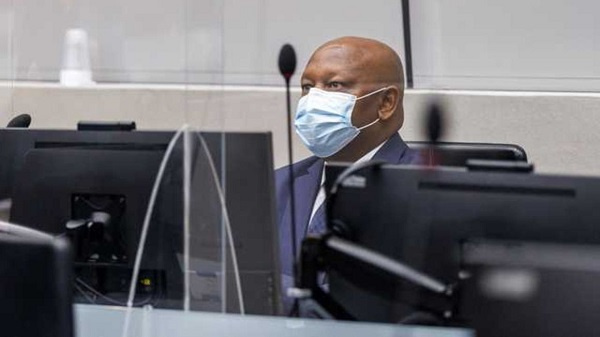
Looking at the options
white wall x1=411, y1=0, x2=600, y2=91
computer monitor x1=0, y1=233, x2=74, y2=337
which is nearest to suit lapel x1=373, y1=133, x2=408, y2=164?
computer monitor x1=0, y1=233, x2=74, y2=337

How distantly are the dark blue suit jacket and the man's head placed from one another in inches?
2.3

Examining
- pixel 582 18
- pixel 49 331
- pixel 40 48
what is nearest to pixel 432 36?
pixel 582 18

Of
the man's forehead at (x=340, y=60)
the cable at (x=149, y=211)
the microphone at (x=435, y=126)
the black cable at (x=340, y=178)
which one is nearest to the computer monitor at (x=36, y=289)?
the black cable at (x=340, y=178)

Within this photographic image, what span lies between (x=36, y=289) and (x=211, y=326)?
0.48 meters

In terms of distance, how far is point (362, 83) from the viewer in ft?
7.55

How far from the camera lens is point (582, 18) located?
362 cm

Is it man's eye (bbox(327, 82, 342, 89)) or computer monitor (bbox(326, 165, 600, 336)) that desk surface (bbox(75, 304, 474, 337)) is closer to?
computer monitor (bbox(326, 165, 600, 336))

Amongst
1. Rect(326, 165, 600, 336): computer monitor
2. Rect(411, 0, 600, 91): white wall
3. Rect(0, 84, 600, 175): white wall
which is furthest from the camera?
Rect(411, 0, 600, 91): white wall

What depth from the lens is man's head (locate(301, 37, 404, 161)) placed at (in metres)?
2.28

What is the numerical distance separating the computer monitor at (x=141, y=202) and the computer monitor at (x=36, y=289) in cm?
59

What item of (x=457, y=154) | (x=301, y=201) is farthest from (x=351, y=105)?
(x=457, y=154)

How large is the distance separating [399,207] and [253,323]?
1.09 feet

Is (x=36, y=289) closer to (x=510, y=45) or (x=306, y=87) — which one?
(x=306, y=87)

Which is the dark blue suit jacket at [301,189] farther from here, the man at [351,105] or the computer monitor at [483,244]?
the computer monitor at [483,244]
